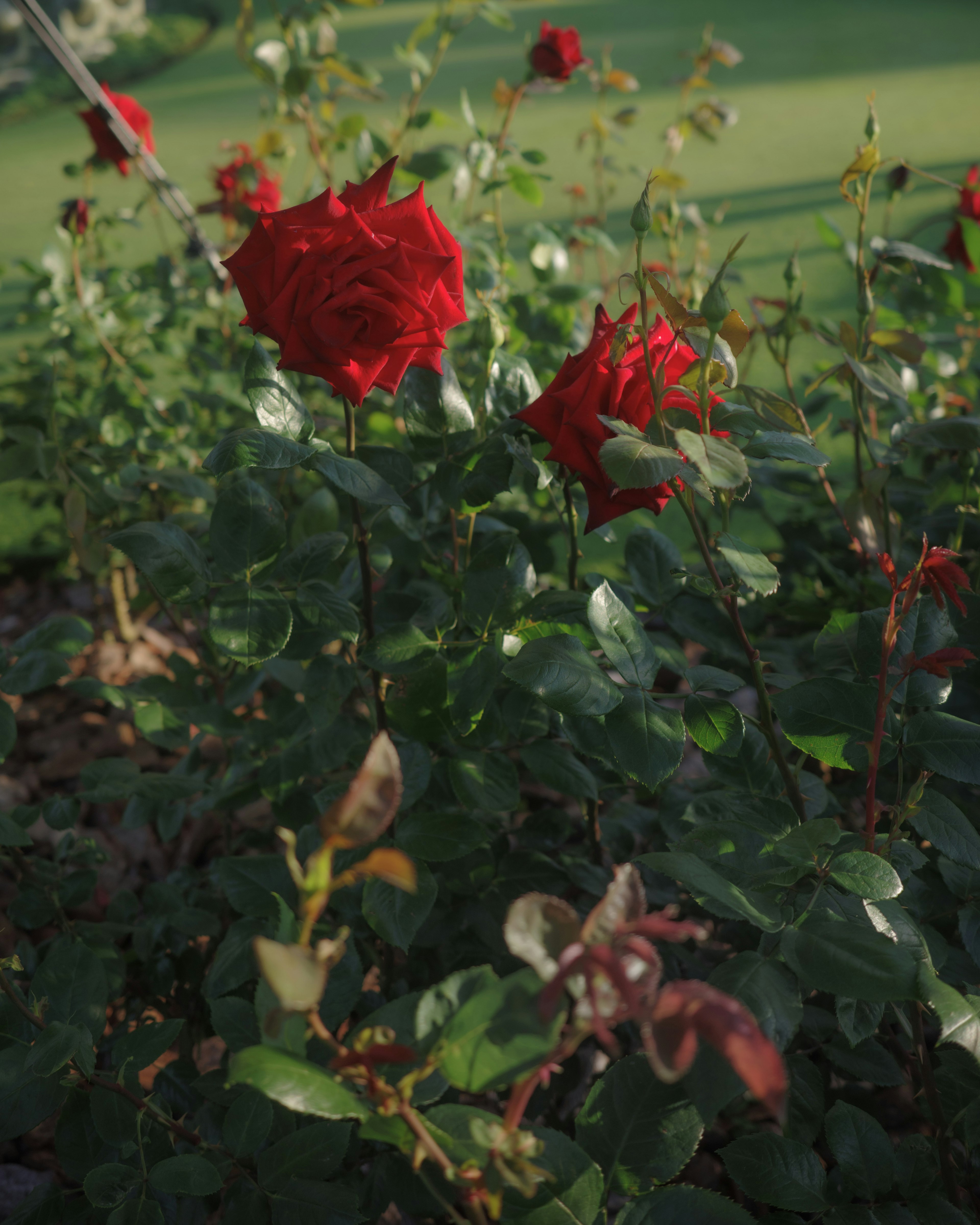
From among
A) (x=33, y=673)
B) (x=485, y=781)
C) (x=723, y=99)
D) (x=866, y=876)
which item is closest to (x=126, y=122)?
(x=33, y=673)

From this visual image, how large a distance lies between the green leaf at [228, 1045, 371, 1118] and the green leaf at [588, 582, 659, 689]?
0.30m

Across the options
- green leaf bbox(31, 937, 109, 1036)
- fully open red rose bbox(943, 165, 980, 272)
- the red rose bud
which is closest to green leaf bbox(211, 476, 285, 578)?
green leaf bbox(31, 937, 109, 1036)

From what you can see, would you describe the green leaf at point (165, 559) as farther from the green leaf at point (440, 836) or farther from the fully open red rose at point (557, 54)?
the fully open red rose at point (557, 54)

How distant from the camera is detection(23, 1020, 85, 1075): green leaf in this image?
20.3 inches

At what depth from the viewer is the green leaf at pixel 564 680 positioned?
20.6 inches

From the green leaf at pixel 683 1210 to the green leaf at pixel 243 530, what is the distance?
1.50ft

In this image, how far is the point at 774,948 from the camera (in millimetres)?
522

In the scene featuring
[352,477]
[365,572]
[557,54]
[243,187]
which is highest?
[557,54]

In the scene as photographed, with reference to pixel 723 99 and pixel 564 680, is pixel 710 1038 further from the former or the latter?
pixel 723 99

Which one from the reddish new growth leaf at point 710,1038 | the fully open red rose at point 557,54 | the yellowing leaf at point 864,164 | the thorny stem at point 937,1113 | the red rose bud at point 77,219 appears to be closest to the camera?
the reddish new growth leaf at point 710,1038

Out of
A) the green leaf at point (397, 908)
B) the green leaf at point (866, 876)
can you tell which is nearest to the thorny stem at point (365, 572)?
the green leaf at point (397, 908)

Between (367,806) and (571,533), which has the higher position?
(367,806)

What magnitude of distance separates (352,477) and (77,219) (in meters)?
1.20

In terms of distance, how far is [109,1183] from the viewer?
21.3 inches
